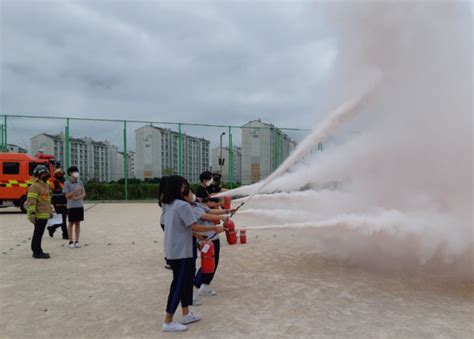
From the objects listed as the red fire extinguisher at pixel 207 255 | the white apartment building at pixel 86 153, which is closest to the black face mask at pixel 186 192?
the red fire extinguisher at pixel 207 255

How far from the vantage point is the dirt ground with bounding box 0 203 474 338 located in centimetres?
438

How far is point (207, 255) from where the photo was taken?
4941 mm

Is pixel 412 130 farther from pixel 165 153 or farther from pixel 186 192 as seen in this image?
pixel 165 153

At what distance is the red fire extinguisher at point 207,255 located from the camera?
489 cm

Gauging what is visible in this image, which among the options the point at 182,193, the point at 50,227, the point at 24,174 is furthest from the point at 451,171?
the point at 24,174

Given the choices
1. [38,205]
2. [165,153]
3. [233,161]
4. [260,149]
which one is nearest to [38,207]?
[38,205]

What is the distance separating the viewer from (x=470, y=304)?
520 centimetres

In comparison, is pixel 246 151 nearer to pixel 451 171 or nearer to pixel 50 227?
pixel 50 227

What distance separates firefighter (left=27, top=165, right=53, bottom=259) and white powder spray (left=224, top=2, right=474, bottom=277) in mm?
5277

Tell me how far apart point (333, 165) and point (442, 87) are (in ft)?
7.23

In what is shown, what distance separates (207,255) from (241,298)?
3.32ft

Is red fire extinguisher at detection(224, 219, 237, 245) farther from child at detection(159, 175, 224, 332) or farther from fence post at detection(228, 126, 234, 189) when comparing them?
fence post at detection(228, 126, 234, 189)

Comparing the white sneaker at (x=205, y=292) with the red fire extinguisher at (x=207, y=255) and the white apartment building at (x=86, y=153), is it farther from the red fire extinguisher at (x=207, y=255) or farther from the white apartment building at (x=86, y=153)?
the white apartment building at (x=86, y=153)

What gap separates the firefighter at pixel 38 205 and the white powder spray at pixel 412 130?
5277mm
